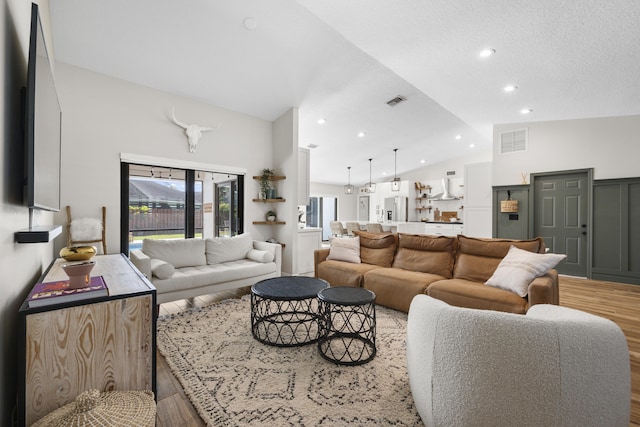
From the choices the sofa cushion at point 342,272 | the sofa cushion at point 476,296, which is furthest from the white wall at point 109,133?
the sofa cushion at point 476,296

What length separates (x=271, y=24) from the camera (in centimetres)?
315

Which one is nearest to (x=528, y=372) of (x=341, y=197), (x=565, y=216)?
(x=565, y=216)

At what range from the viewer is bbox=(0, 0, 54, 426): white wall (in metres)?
1.13

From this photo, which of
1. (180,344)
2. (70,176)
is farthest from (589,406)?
(70,176)

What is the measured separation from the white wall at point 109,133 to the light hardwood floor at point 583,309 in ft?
5.47

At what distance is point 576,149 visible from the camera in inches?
202

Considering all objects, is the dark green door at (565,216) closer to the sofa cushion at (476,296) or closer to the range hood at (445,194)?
the range hood at (445,194)

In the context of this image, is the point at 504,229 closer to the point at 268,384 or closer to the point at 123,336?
the point at 268,384

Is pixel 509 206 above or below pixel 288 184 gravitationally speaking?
below

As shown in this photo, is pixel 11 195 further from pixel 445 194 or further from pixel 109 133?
pixel 445 194

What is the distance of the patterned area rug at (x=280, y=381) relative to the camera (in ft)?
5.19

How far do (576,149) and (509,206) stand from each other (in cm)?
144

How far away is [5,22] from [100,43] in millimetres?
2555

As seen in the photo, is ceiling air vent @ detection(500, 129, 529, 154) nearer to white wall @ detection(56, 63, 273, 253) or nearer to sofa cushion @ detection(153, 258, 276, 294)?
sofa cushion @ detection(153, 258, 276, 294)
